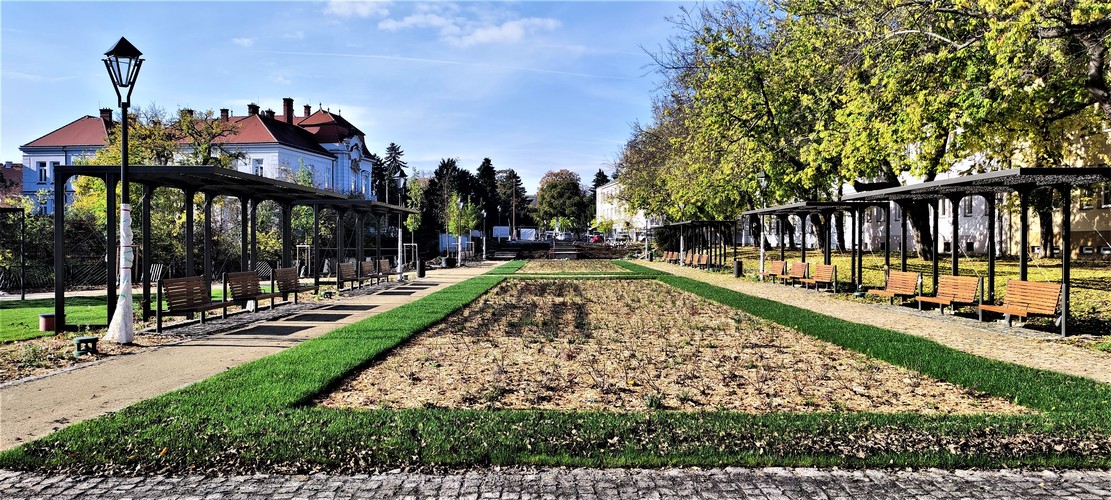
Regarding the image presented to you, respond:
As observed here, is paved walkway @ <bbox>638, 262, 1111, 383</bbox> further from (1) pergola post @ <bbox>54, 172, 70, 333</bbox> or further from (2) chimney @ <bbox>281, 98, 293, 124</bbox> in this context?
(2) chimney @ <bbox>281, 98, 293, 124</bbox>

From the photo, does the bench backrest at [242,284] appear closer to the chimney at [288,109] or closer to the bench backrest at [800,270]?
the bench backrest at [800,270]

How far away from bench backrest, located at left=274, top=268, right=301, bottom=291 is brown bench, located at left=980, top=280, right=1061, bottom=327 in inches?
589

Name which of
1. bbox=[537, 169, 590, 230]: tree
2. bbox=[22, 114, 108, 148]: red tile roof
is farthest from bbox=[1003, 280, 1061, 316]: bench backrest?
bbox=[537, 169, 590, 230]: tree

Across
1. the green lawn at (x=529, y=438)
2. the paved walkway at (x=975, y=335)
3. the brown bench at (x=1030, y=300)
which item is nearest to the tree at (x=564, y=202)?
the paved walkway at (x=975, y=335)

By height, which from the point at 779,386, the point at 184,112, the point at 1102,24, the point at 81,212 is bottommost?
the point at 779,386

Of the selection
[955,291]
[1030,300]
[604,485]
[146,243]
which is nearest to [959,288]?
[955,291]

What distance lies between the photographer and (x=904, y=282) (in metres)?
16.9

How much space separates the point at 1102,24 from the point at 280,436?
13217 millimetres

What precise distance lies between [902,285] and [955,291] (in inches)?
88.6

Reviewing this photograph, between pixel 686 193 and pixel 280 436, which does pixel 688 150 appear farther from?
pixel 280 436

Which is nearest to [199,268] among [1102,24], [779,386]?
[779,386]

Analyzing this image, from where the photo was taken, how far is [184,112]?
30578 millimetres

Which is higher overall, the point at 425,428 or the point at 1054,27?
the point at 1054,27

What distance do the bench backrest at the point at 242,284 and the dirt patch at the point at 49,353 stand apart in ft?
10.8
